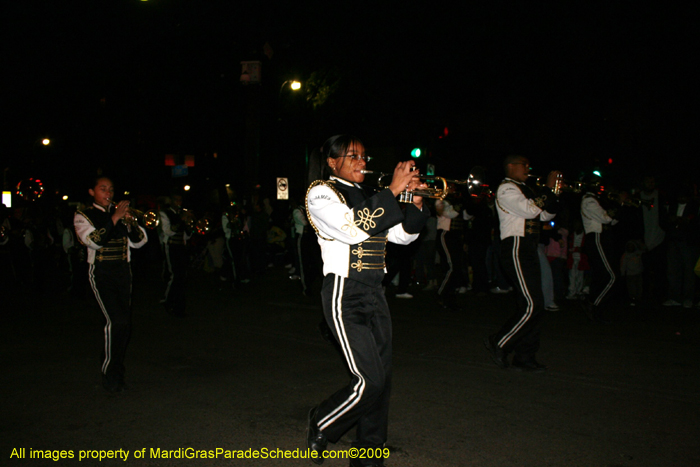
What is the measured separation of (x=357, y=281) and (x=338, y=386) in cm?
223

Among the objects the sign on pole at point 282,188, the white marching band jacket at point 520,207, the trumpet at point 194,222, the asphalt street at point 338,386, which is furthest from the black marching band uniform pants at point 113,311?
the sign on pole at point 282,188

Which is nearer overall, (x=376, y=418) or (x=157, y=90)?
(x=376, y=418)

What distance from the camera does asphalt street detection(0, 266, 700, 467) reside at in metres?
4.34

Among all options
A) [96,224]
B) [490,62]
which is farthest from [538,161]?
[96,224]

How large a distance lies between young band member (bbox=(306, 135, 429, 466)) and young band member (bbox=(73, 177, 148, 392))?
2.51m

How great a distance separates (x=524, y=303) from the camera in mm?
6371

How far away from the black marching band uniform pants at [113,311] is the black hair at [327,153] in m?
2.58

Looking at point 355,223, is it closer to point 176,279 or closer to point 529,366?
point 529,366

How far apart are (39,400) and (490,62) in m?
14.1

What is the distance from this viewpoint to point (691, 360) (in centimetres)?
673

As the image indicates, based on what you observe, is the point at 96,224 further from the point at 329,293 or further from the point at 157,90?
the point at 157,90

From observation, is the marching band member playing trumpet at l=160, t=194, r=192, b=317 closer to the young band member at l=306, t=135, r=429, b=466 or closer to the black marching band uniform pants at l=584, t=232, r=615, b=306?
the black marching band uniform pants at l=584, t=232, r=615, b=306

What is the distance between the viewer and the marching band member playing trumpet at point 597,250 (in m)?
8.88

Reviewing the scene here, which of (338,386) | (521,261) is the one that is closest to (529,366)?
(521,261)
